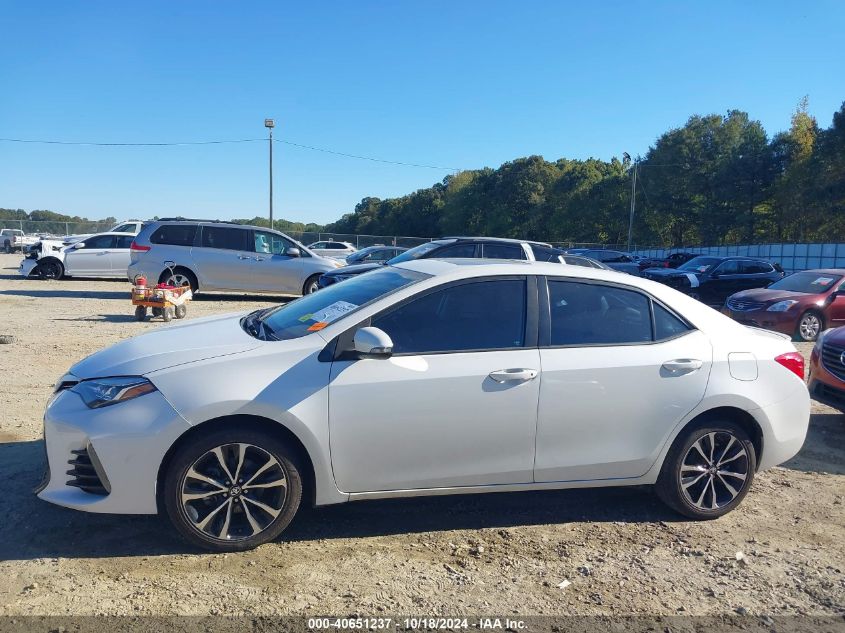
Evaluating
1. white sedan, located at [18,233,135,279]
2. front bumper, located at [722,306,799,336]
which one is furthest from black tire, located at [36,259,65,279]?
front bumper, located at [722,306,799,336]

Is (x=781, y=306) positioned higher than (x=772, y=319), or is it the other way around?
(x=781, y=306)

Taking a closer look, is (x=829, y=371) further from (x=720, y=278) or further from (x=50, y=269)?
(x=50, y=269)

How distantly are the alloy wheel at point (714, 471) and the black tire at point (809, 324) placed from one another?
9.63 meters

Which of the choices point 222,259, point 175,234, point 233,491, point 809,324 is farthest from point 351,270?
point 233,491

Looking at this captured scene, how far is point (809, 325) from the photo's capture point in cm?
1269

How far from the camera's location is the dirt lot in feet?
10.9

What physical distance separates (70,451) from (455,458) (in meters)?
2.16

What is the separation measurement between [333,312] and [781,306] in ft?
37.4

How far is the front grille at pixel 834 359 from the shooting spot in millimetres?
6527

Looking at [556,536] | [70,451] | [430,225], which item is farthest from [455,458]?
[430,225]

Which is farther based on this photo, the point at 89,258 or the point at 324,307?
the point at 89,258

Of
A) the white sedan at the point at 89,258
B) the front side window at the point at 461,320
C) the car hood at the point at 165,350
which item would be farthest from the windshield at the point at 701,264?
the car hood at the point at 165,350

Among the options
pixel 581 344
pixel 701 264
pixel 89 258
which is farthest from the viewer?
pixel 701 264

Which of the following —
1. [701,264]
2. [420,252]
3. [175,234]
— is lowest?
[701,264]
